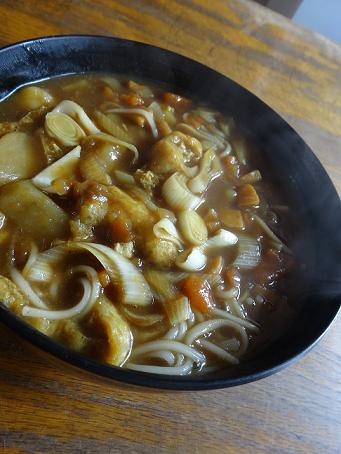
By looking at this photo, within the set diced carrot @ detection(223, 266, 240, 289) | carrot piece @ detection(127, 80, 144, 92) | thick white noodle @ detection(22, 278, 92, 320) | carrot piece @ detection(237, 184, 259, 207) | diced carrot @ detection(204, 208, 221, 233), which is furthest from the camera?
carrot piece @ detection(127, 80, 144, 92)

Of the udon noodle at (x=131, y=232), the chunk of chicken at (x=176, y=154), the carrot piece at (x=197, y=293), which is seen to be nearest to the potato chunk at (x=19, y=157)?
the udon noodle at (x=131, y=232)

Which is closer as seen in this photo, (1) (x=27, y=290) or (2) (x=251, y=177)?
(1) (x=27, y=290)

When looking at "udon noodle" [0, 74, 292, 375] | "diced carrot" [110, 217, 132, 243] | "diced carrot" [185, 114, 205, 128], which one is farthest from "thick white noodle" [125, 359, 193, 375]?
"diced carrot" [185, 114, 205, 128]

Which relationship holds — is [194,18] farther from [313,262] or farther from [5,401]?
[5,401]

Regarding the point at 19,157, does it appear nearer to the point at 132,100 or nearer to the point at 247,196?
the point at 132,100

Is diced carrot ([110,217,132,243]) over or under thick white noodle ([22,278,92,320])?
over

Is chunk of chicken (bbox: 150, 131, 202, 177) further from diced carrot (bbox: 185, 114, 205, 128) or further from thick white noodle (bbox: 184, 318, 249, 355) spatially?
thick white noodle (bbox: 184, 318, 249, 355)

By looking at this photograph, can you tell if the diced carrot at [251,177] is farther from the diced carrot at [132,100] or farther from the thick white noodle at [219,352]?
the thick white noodle at [219,352]

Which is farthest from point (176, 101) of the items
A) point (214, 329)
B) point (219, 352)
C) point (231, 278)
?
point (219, 352)
